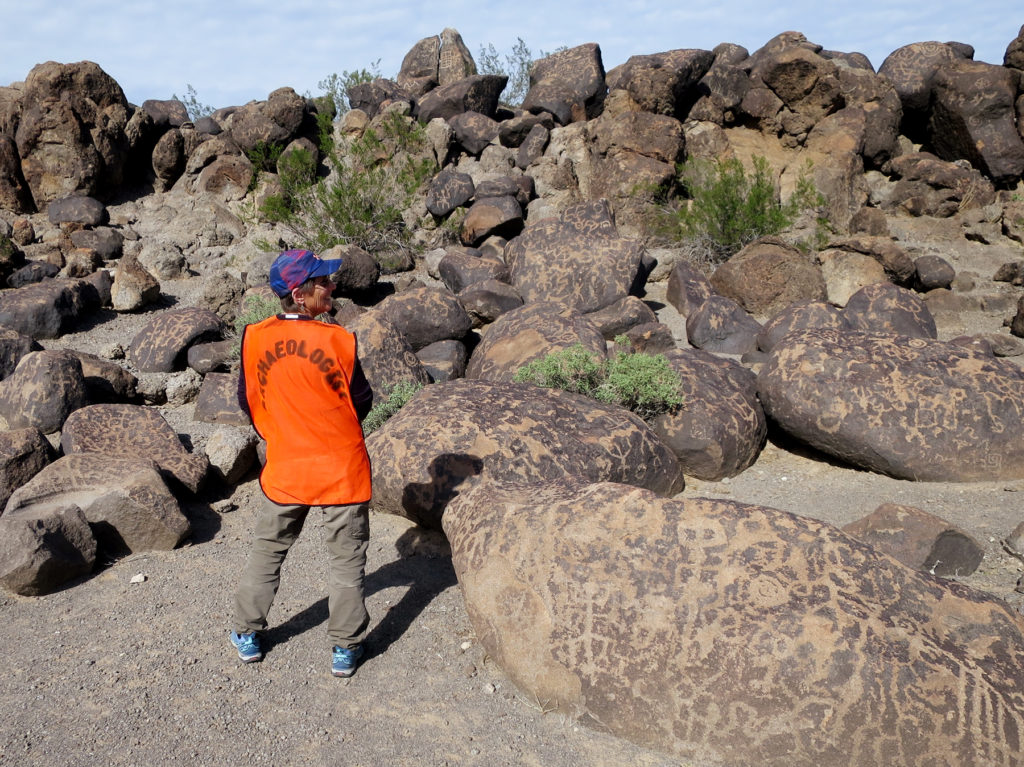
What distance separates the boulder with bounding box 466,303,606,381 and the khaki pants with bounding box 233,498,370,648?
301 cm

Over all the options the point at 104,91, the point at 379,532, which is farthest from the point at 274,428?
the point at 104,91

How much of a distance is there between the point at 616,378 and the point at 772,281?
4.76m

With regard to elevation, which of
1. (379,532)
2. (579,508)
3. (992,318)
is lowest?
(992,318)

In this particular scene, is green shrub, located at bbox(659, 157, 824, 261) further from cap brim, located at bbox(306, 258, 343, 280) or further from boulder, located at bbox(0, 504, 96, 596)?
boulder, located at bbox(0, 504, 96, 596)

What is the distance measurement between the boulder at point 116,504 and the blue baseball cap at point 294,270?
195 cm

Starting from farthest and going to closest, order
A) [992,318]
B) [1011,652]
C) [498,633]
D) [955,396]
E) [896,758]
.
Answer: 1. [992,318]
2. [955,396]
3. [498,633]
4. [1011,652]
5. [896,758]

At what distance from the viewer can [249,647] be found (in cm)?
334

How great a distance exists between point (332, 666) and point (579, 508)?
1.21m

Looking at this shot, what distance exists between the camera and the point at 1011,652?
2.71m

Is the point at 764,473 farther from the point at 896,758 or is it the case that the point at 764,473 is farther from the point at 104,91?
the point at 104,91

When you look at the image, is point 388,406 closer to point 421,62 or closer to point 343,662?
point 343,662

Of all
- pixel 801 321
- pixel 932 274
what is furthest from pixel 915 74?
pixel 801 321

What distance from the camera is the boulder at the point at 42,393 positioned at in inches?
237

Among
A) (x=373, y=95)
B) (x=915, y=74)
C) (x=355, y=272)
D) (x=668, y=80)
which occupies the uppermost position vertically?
(x=373, y=95)
